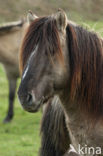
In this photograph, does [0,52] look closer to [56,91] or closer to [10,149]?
[10,149]

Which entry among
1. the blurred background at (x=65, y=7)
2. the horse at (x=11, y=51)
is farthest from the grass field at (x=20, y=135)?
the blurred background at (x=65, y=7)

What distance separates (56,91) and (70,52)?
0.33m

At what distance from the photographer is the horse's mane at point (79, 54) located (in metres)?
3.51

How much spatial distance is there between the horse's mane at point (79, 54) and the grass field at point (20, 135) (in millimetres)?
2292

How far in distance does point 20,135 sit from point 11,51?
256cm

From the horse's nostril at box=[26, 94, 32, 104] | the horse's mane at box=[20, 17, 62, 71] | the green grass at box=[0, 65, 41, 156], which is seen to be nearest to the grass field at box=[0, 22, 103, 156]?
the green grass at box=[0, 65, 41, 156]

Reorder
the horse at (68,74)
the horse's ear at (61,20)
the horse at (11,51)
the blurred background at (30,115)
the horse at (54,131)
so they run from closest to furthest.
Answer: the horse at (68,74), the horse's ear at (61,20), the horse at (54,131), the blurred background at (30,115), the horse at (11,51)

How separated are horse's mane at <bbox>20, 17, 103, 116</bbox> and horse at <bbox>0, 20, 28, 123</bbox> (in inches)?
242

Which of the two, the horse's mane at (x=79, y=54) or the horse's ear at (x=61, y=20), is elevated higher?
the horse's ear at (x=61, y=20)

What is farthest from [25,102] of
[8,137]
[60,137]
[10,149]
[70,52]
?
[8,137]

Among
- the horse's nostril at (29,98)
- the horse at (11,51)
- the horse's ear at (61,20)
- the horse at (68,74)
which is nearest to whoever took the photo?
the horse's nostril at (29,98)

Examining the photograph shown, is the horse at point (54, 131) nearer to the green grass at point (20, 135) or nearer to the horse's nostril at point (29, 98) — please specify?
the horse's nostril at point (29, 98)

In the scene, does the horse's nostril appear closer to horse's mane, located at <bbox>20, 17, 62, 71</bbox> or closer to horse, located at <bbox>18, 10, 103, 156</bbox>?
horse, located at <bbox>18, 10, 103, 156</bbox>

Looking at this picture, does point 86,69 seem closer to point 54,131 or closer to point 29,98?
point 29,98
